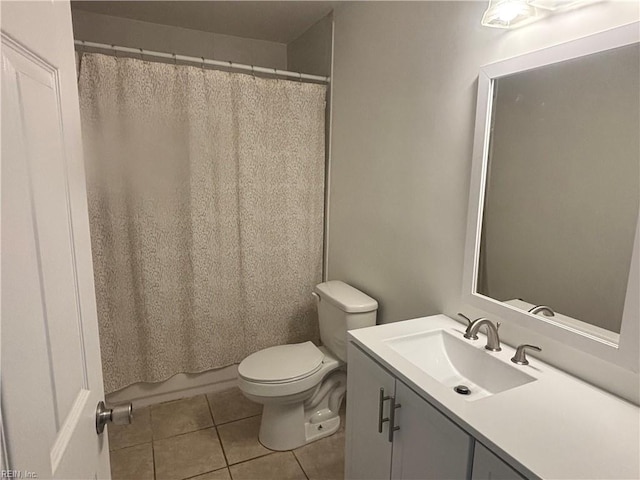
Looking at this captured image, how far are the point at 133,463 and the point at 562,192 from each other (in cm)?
219

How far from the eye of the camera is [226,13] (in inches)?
91.8

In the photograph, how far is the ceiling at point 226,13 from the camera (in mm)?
2221

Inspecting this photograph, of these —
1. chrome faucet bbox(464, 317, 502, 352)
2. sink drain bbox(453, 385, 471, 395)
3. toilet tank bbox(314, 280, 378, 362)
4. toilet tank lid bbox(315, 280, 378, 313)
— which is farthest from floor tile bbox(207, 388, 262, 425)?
chrome faucet bbox(464, 317, 502, 352)

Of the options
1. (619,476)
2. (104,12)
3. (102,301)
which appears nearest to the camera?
(619,476)

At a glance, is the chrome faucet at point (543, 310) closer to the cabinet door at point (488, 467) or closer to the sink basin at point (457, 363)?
A: the sink basin at point (457, 363)

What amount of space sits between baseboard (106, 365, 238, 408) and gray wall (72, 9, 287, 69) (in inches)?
84.9

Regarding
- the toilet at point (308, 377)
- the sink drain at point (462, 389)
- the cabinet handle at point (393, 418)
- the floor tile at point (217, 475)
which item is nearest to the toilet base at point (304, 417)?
the toilet at point (308, 377)

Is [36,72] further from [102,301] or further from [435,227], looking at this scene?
[102,301]

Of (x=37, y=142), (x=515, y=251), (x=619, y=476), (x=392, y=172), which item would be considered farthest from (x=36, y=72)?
(x=392, y=172)

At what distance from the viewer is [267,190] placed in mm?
2357

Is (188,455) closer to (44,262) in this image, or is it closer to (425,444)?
(425,444)

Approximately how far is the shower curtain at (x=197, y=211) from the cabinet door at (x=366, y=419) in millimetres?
1110

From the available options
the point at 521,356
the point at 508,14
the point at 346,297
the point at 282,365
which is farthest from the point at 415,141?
the point at 282,365

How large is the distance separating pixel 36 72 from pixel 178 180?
1.60m
